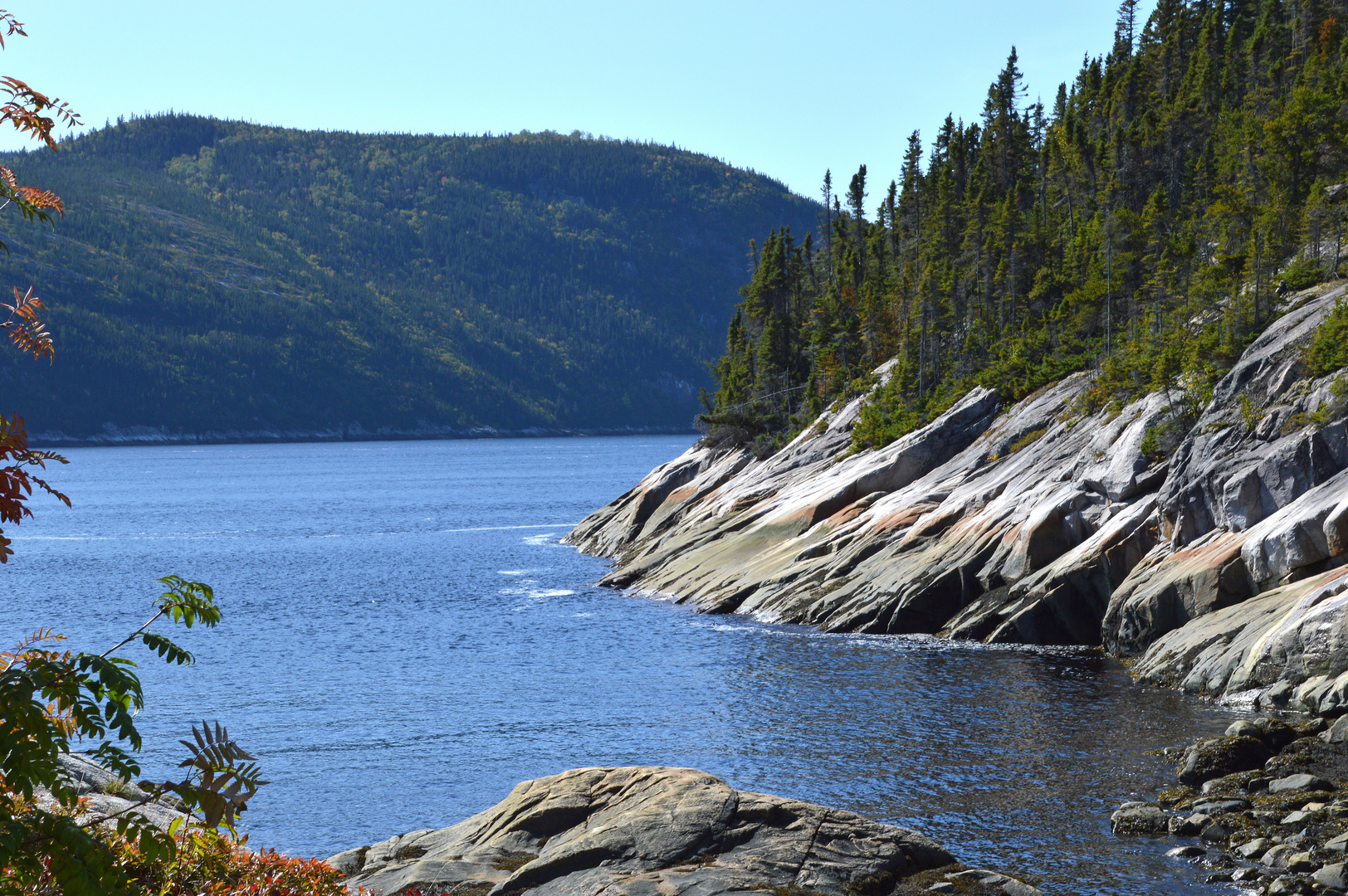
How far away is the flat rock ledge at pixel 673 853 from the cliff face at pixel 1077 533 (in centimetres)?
1755

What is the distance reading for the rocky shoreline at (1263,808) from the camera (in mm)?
20000

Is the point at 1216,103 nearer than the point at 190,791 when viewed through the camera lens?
No

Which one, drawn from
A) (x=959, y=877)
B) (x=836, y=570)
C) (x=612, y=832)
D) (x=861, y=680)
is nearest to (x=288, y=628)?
(x=836, y=570)

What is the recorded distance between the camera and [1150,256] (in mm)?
69812

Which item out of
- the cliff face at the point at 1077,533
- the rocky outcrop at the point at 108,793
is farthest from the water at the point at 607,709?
the rocky outcrop at the point at 108,793

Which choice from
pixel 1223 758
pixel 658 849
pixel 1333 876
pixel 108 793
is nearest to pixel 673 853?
pixel 658 849

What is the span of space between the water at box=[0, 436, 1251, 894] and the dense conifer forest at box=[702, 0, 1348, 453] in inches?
725

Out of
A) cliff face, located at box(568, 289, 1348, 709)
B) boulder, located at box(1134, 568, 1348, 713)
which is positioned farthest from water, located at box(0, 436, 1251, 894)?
cliff face, located at box(568, 289, 1348, 709)

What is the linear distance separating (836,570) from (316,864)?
42.0 metres

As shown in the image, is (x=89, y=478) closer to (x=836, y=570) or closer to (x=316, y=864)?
(x=836, y=570)

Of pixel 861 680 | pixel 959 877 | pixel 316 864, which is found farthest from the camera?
pixel 861 680

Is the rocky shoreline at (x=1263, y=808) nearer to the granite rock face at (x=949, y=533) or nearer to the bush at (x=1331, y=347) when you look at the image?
the granite rock face at (x=949, y=533)

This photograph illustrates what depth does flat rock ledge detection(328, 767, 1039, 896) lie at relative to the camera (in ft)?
55.0

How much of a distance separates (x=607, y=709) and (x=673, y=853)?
21.2 metres
